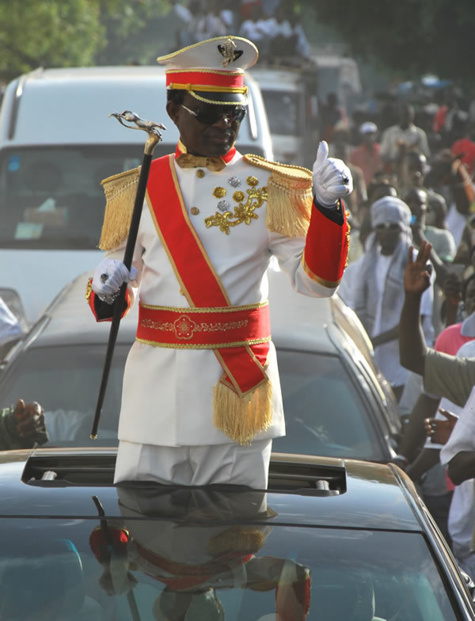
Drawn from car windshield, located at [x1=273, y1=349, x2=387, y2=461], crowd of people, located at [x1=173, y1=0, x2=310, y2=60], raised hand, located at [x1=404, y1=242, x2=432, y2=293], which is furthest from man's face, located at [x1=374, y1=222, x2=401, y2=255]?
crowd of people, located at [x1=173, y1=0, x2=310, y2=60]

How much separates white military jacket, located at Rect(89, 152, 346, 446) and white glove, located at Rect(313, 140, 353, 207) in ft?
0.79

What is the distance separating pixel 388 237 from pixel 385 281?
0.90ft

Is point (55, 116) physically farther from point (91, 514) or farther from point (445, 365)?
point (91, 514)

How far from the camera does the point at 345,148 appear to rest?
18000 mm

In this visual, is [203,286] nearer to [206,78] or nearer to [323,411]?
[206,78]

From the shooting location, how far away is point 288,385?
4.94m

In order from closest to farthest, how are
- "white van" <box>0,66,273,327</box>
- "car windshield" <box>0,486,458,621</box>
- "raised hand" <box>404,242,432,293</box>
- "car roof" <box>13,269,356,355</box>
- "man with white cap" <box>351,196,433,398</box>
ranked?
"car windshield" <box>0,486,458,621</box> < "raised hand" <box>404,242,432,293</box> < "car roof" <box>13,269,356,355</box> < "man with white cap" <box>351,196,433,398</box> < "white van" <box>0,66,273,327</box>

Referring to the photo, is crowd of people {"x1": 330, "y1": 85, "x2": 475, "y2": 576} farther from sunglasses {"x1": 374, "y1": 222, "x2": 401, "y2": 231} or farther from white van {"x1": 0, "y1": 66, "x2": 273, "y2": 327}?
white van {"x1": 0, "y1": 66, "x2": 273, "y2": 327}

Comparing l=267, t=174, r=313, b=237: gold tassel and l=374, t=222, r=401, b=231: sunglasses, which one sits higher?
l=267, t=174, r=313, b=237: gold tassel

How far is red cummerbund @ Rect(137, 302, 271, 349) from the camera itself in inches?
139

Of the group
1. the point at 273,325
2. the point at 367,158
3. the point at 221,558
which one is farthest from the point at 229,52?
the point at 367,158

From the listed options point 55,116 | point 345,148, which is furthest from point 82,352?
point 345,148

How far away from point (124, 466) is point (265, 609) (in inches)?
36.2

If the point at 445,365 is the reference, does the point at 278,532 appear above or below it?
above
